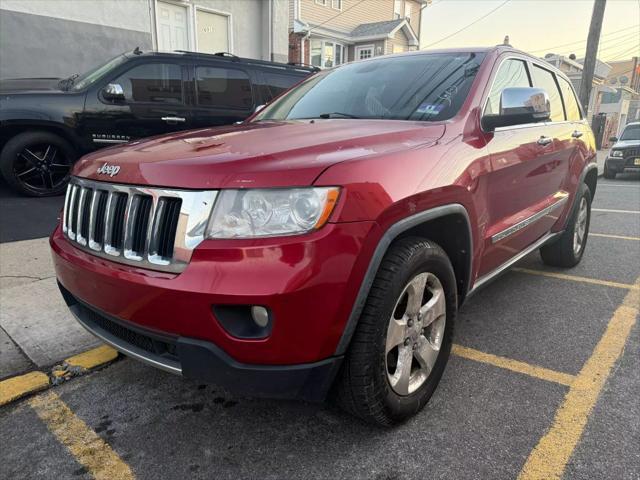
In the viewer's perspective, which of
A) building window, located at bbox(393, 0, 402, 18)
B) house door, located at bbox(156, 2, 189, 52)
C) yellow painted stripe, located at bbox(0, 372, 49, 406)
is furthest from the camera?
building window, located at bbox(393, 0, 402, 18)

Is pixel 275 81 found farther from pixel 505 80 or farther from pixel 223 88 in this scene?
pixel 505 80

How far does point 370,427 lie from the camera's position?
2367mm

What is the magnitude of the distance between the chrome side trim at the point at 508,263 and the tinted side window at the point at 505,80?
0.97 metres

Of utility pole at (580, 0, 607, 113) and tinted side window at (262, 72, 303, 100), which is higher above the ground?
utility pole at (580, 0, 607, 113)

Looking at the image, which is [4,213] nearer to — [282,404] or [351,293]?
[282,404]

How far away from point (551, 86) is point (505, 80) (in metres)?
1.25

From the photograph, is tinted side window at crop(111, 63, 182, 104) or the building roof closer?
tinted side window at crop(111, 63, 182, 104)

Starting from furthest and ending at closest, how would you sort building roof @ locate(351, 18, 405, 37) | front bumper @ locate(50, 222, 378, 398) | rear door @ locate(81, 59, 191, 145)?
1. building roof @ locate(351, 18, 405, 37)
2. rear door @ locate(81, 59, 191, 145)
3. front bumper @ locate(50, 222, 378, 398)

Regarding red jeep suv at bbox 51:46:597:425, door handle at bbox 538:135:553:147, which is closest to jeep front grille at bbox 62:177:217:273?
red jeep suv at bbox 51:46:597:425

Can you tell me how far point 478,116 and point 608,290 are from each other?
2450mm

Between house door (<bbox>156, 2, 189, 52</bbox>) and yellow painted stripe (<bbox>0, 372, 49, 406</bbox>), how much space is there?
10057mm

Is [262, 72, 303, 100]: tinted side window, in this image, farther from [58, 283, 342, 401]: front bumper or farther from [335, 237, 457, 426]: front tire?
[58, 283, 342, 401]: front bumper

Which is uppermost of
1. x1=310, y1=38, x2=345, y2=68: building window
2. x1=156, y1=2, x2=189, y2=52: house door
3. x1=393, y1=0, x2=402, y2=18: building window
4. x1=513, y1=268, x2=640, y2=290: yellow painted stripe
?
x1=393, y1=0, x2=402, y2=18: building window

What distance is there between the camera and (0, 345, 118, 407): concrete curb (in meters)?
2.68
